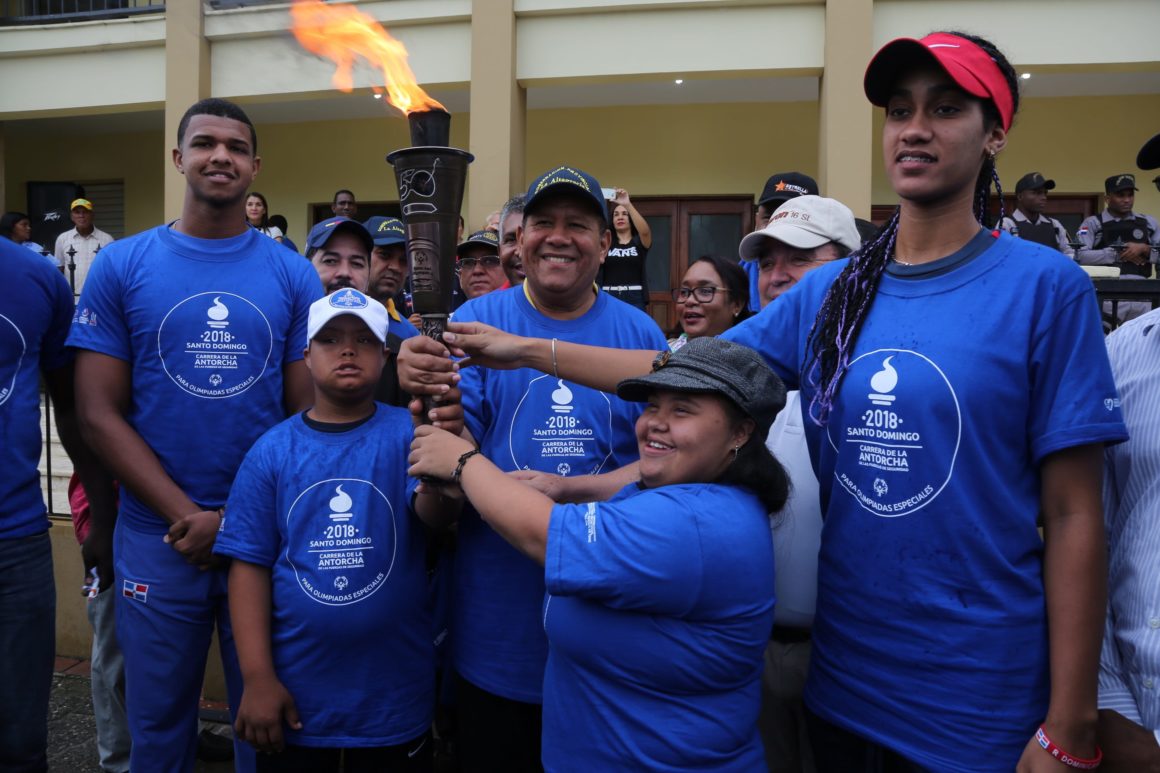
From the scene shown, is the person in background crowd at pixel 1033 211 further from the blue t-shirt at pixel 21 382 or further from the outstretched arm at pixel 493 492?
the blue t-shirt at pixel 21 382

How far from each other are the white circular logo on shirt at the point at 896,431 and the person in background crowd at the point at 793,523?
30 centimetres

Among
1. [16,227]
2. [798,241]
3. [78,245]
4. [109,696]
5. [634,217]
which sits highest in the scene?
[16,227]

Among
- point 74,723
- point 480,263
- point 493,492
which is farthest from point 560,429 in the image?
→ point 74,723

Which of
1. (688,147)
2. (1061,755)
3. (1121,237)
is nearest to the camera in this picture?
(1061,755)

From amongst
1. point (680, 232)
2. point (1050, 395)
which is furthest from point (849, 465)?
point (680, 232)

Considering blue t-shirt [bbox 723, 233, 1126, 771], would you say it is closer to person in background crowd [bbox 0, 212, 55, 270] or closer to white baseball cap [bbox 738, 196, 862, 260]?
white baseball cap [bbox 738, 196, 862, 260]

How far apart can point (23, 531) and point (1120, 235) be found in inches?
397

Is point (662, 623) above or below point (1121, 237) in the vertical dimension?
below

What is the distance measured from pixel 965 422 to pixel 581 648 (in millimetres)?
997

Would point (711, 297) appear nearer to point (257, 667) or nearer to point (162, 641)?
point (257, 667)

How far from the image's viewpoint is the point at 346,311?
273cm

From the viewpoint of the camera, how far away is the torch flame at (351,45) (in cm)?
260

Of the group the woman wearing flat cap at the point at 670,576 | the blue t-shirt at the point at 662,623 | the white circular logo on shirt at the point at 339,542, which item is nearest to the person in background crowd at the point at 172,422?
the white circular logo on shirt at the point at 339,542

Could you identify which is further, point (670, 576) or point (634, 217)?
point (634, 217)
